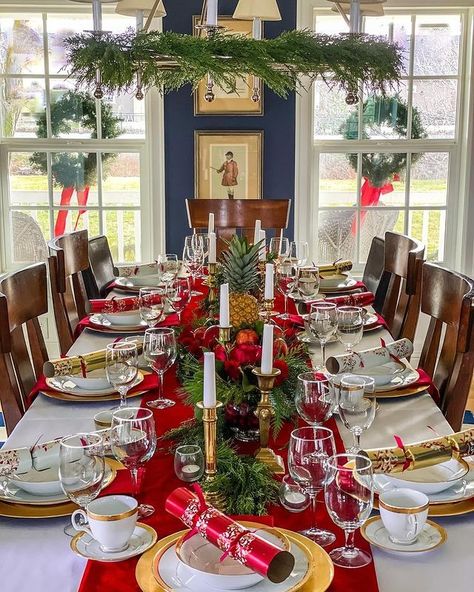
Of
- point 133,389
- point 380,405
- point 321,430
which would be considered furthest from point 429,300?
point 321,430

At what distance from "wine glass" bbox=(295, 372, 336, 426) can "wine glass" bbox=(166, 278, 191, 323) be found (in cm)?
88

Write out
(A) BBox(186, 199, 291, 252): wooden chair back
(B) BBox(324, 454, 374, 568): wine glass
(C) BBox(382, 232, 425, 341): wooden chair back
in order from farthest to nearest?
(A) BBox(186, 199, 291, 252): wooden chair back → (C) BBox(382, 232, 425, 341): wooden chair back → (B) BBox(324, 454, 374, 568): wine glass

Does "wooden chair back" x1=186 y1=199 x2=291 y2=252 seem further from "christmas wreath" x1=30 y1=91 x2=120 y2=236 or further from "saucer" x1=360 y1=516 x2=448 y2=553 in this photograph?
"saucer" x1=360 y1=516 x2=448 y2=553

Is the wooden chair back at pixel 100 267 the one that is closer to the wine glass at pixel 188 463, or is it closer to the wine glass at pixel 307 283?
the wine glass at pixel 307 283

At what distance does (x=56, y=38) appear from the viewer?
4.21 m

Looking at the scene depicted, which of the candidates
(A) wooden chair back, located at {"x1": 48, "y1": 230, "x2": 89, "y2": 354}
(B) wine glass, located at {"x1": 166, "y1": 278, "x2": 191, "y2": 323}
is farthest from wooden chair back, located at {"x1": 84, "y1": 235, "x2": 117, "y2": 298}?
(B) wine glass, located at {"x1": 166, "y1": 278, "x2": 191, "y2": 323}

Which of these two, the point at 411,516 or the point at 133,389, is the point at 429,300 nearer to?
the point at 133,389

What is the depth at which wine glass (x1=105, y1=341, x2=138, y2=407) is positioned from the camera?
156cm

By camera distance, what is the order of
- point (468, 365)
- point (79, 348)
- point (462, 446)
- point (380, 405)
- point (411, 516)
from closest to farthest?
point (411, 516), point (462, 446), point (380, 405), point (468, 365), point (79, 348)

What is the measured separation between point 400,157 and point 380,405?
2889 millimetres

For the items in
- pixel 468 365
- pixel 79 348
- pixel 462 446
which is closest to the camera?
pixel 462 446

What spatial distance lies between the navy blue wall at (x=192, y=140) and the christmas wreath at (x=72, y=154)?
0.35 meters

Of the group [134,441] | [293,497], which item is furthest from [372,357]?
[134,441]

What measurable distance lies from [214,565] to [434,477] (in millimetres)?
450
